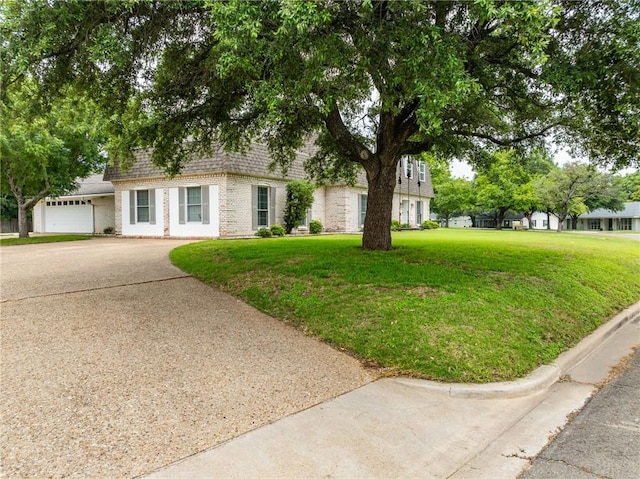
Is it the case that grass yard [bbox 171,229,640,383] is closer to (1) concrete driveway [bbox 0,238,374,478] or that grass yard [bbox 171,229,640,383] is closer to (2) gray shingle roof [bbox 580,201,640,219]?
(1) concrete driveway [bbox 0,238,374,478]

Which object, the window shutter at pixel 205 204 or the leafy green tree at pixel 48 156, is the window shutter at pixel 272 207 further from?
the leafy green tree at pixel 48 156

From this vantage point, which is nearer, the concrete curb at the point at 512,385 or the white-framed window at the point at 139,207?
the concrete curb at the point at 512,385

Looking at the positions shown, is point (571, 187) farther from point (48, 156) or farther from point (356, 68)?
point (48, 156)

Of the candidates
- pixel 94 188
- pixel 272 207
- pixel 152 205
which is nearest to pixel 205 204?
pixel 272 207

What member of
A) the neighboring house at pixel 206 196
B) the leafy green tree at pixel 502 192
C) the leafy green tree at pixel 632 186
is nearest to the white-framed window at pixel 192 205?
the neighboring house at pixel 206 196

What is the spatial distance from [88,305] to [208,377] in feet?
10.3

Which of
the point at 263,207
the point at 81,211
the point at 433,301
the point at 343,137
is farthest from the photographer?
the point at 81,211

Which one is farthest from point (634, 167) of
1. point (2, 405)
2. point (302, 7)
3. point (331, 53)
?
point (2, 405)

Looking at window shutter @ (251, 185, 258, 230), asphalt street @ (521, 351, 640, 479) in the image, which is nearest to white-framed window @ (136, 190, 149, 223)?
window shutter @ (251, 185, 258, 230)

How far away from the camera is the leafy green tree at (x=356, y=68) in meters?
4.59

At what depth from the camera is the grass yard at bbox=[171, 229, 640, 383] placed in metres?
4.88

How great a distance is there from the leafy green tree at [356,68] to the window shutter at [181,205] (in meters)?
7.23

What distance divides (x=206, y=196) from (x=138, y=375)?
557 inches

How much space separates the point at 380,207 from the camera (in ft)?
31.6
